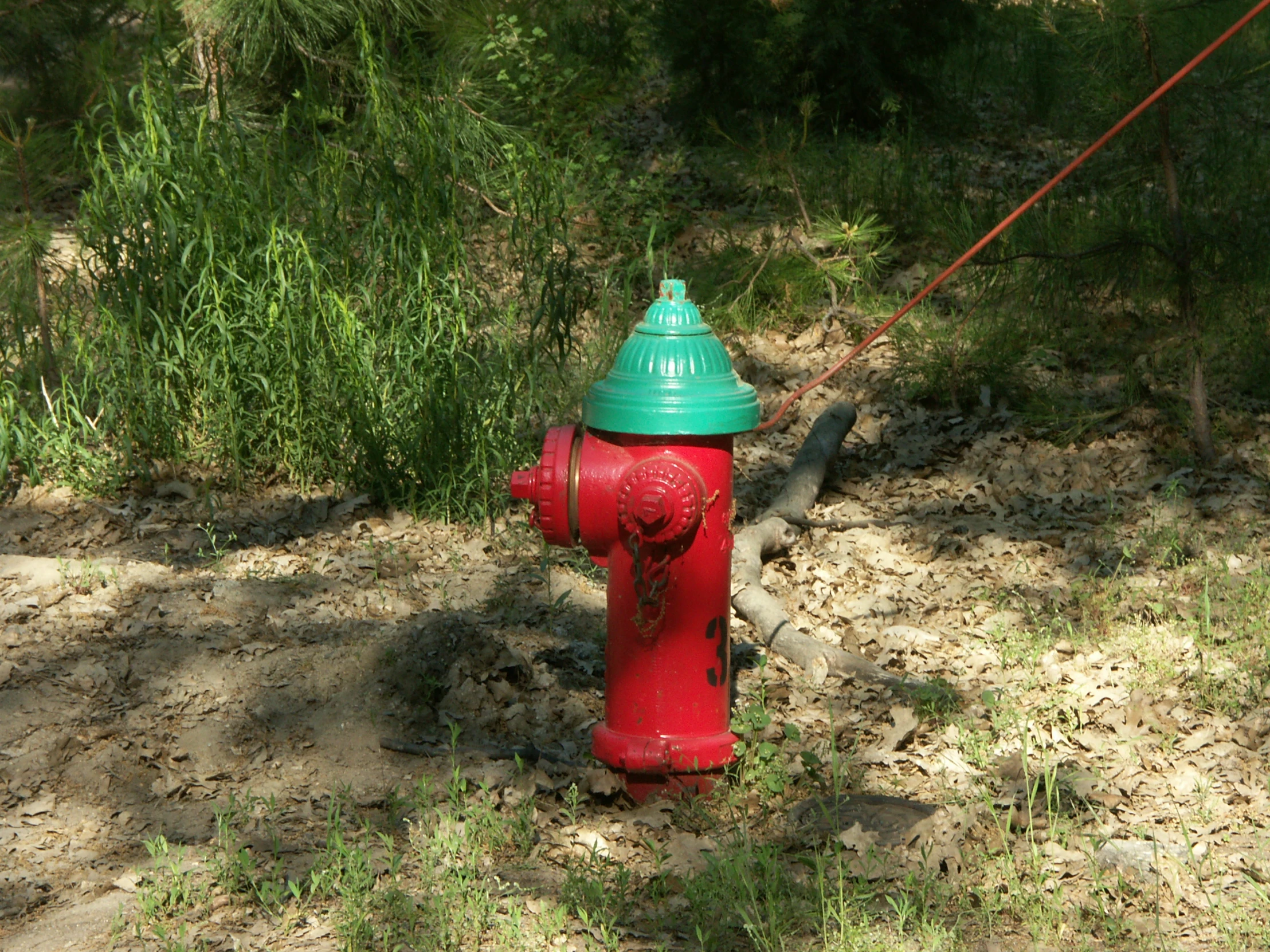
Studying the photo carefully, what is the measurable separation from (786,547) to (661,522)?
1.87m

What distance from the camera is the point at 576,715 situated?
3.45 metres

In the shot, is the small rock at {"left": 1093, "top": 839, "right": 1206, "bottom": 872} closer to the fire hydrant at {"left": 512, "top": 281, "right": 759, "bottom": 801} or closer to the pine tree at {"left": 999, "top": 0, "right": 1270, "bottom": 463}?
the fire hydrant at {"left": 512, "top": 281, "right": 759, "bottom": 801}

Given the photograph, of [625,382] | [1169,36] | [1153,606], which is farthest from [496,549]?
[1169,36]

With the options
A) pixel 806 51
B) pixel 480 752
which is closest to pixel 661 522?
pixel 480 752

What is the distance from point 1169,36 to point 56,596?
176 inches

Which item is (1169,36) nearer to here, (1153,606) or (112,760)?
(1153,606)

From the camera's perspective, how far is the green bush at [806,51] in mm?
7457

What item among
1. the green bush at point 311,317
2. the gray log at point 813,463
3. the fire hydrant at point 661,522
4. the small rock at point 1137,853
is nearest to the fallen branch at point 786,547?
the gray log at point 813,463

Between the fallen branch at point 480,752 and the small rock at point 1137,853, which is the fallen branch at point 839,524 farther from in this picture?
the small rock at point 1137,853

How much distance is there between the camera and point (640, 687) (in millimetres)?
2977

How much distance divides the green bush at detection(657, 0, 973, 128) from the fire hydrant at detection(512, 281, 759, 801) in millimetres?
5011

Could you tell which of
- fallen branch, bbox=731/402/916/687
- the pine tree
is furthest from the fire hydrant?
the pine tree

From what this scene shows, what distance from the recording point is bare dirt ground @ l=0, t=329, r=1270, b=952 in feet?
8.45

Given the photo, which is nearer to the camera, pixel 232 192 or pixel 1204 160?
pixel 232 192
